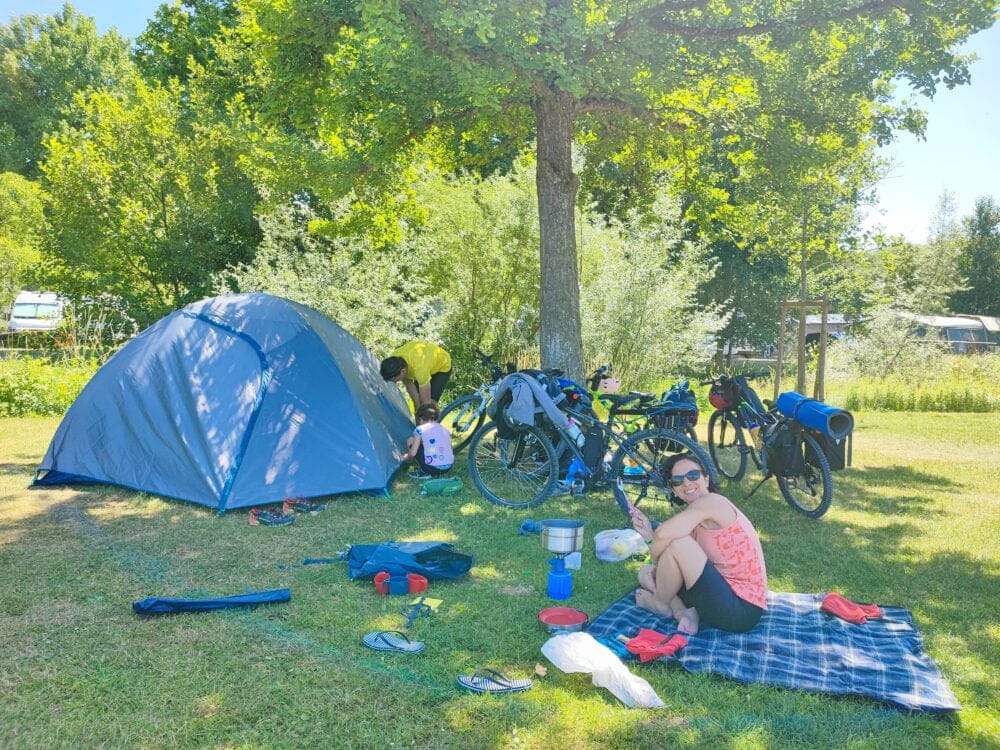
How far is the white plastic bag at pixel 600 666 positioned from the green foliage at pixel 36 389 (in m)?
9.15

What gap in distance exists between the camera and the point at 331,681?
3.17 meters

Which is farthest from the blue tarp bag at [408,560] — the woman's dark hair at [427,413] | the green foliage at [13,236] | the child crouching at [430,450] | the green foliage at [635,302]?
the green foliage at [13,236]

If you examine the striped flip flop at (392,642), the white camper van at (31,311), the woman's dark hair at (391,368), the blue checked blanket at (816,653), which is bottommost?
the blue checked blanket at (816,653)

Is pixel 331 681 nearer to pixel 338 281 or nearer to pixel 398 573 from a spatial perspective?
pixel 398 573

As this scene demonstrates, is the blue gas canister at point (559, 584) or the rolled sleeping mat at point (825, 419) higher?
the rolled sleeping mat at point (825, 419)

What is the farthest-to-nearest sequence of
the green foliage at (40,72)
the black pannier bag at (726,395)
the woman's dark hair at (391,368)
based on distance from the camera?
the green foliage at (40,72) → the woman's dark hair at (391,368) → the black pannier bag at (726,395)

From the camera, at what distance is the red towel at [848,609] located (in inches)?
151

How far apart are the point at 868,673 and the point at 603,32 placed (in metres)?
5.32

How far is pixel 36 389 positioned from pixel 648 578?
992 centimetres

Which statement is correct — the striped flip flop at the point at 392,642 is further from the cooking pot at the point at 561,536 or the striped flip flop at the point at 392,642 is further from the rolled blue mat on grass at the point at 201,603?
the cooking pot at the point at 561,536

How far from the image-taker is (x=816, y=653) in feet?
11.3

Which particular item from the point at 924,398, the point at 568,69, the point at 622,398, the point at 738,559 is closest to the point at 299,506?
the point at 622,398

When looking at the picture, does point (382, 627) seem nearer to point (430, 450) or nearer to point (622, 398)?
point (622, 398)

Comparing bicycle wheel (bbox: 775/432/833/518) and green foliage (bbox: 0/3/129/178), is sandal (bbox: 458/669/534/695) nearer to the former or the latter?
bicycle wheel (bbox: 775/432/833/518)
